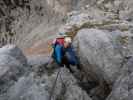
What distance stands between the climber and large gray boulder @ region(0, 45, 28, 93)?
2.96ft

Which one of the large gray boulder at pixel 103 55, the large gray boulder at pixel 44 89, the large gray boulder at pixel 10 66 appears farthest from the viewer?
the large gray boulder at pixel 103 55

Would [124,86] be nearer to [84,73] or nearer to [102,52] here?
[102,52]

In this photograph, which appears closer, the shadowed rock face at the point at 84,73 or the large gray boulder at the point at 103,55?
the shadowed rock face at the point at 84,73

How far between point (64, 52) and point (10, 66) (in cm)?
156

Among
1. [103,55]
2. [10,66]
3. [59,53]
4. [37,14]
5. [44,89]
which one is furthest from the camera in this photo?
[37,14]

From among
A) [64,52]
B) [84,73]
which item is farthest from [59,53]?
[84,73]

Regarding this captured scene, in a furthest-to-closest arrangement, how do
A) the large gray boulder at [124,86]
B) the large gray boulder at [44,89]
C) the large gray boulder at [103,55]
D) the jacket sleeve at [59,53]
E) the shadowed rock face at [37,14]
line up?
the shadowed rock face at [37,14], the jacket sleeve at [59,53], the large gray boulder at [103,55], the large gray boulder at [44,89], the large gray boulder at [124,86]

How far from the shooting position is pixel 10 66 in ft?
24.1

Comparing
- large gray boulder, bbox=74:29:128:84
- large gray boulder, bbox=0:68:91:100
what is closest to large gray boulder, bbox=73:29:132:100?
large gray boulder, bbox=74:29:128:84

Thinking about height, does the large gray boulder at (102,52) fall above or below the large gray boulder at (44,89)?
above

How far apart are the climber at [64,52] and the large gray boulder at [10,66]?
0.90m

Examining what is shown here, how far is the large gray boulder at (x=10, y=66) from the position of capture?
694cm

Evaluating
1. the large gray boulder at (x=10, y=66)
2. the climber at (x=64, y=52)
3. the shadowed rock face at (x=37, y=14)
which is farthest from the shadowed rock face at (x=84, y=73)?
the shadowed rock face at (x=37, y=14)

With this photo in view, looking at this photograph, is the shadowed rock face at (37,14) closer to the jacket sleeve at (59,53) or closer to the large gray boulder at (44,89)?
the jacket sleeve at (59,53)
